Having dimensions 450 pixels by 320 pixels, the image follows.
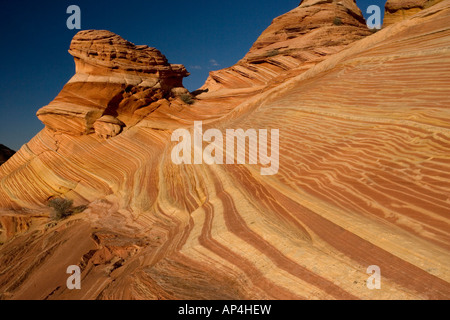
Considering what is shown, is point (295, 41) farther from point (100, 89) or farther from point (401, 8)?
point (100, 89)

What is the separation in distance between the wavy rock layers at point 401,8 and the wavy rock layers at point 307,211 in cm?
1099

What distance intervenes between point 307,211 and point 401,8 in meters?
17.8

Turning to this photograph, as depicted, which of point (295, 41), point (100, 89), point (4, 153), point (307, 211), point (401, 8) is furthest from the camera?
point (4, 153)

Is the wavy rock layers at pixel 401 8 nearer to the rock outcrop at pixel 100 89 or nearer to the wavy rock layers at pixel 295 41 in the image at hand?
the wavy rock layers at pixel 295 41

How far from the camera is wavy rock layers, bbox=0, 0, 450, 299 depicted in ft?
8.84

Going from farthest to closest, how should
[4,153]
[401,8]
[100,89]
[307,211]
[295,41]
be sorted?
[4,153]
[401,8]
[295,41]
[100,89]
[307,211]

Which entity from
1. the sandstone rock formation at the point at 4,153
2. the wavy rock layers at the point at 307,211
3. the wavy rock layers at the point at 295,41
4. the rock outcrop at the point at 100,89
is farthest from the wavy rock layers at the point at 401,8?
the sandstone rock formation at the point at 4,153

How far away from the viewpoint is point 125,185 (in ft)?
29.7

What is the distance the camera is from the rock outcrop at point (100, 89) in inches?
473

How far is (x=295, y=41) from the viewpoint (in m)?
15.4

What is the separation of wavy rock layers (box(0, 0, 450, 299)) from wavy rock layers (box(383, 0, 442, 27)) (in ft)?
36.1

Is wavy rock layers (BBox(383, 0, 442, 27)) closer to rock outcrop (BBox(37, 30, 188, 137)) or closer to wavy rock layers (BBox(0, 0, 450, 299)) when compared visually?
wavy rock layers (BBox(0, 0, 450, 299))

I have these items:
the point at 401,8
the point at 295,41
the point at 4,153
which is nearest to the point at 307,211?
the point at 295,41
